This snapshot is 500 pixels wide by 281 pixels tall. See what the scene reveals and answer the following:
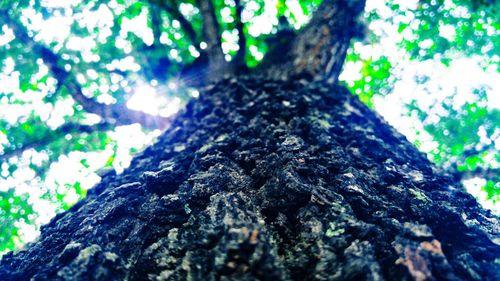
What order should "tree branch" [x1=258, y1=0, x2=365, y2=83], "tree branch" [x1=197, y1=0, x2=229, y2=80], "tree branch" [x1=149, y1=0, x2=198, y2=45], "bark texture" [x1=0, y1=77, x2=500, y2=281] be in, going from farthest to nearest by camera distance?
"tree branch" [x1=149, y1=0, x2=198, y2=45] < "tree branch" [x1=197, y1=0, x2=229, y2=80] < "tree branch" [x1=258, y1=0, x2=365, y2=83] < "bark texture" [x1=0, y1=77, x2=500, y2=281]

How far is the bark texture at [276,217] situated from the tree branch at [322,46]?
238 cm

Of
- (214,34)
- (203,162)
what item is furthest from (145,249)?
(214,34)

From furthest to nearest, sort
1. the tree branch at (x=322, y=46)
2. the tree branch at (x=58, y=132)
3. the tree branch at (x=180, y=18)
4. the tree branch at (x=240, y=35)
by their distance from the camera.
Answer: the tree branch at (x=180, y=18) → the tree branch at (x=240, y=35) → the tree branch at (x=58, y=132) → the tree branch at (x=322, y=46)

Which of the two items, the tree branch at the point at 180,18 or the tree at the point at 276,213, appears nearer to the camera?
the tree at the point at 276,213

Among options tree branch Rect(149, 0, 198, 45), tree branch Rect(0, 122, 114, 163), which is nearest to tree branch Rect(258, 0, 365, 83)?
tree branch Rect(149, 0, 198, 45)

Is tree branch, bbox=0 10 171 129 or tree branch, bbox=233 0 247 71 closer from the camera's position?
tree branch, bbox=0 10 171 129

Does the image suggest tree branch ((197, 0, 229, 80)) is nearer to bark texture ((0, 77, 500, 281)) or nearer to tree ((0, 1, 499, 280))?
tree ((0, 1, 499, 280))

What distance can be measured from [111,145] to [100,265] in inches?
306

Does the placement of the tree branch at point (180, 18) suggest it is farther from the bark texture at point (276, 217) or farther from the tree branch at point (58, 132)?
the bark texture at point (276, 217)

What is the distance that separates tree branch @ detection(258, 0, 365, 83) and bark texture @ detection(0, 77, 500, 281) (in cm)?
238

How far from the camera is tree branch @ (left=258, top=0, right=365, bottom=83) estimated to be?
6637 mm

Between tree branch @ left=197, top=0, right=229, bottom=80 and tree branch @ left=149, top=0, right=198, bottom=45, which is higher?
tree branch @ left=149, top=0, right=198, bottom=45

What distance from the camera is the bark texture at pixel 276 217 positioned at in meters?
2.14

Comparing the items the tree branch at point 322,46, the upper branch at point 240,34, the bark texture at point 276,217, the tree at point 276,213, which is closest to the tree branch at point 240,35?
the upper branch at point 240,34
